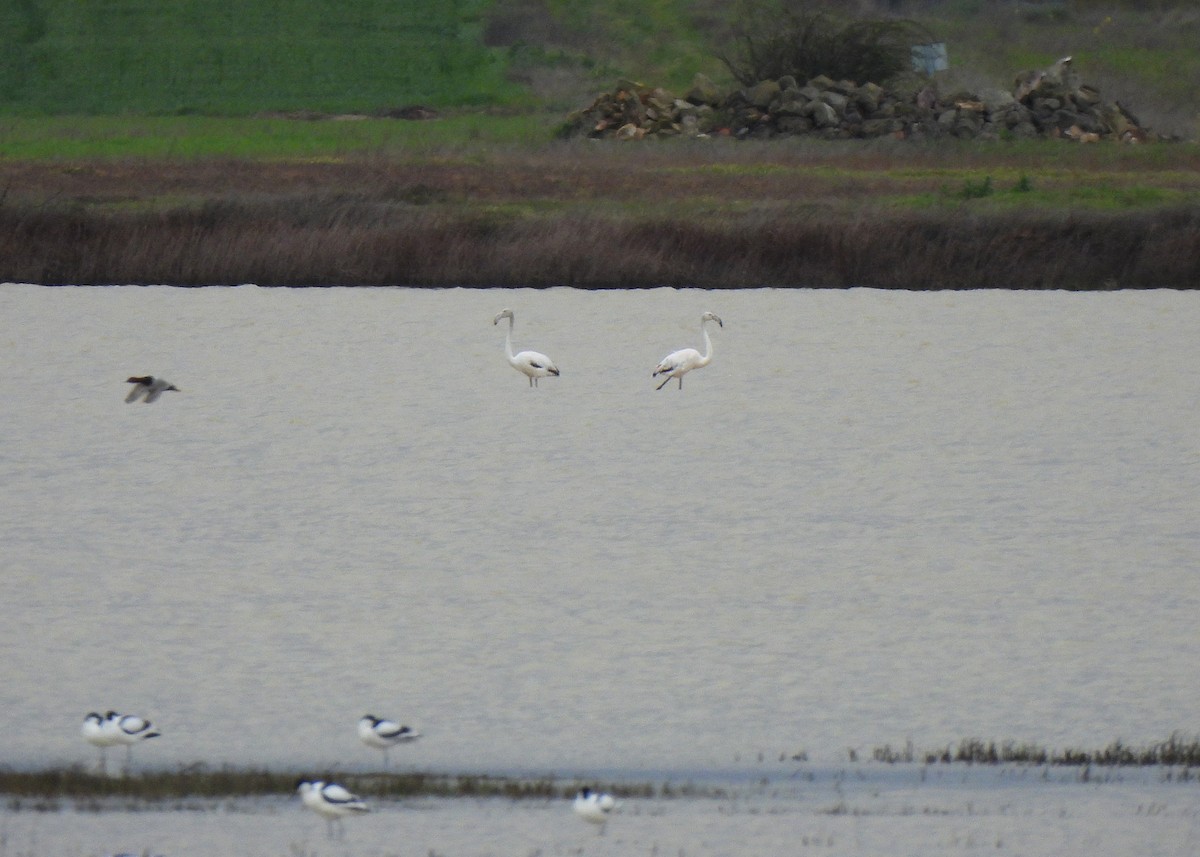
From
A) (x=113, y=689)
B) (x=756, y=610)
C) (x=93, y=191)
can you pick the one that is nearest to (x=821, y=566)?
A: (x=756, y=610)

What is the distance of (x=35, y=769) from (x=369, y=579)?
3234 mm

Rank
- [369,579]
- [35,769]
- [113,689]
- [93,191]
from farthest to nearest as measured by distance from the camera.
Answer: [93,191] < [369,579] < [113,689] < [35,769]

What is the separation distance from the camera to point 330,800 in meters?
5.95

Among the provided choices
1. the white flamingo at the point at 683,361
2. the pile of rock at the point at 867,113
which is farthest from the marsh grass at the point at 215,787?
the pile of rock at the point at 867,113

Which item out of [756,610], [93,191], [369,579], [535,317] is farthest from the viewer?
[93,191]

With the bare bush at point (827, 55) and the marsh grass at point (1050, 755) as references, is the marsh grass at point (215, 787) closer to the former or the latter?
the marsh grass at point (1050, 755)

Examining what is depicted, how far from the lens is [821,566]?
1015 cm

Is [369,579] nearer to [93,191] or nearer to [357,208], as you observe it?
[357,208]

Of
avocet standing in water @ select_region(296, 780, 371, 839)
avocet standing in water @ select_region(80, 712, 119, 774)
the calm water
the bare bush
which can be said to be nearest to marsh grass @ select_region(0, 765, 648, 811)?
avocet standing in water @ select_region(80, 712, 119, 774)

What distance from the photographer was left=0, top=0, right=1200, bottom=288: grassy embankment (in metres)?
21.1

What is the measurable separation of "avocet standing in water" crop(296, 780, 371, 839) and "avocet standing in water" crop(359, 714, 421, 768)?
51 cm

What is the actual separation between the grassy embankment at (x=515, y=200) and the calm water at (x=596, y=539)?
1.42m

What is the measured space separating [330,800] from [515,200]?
64.0 feet

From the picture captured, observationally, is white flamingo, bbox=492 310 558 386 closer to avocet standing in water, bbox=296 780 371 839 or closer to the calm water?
the calm water
